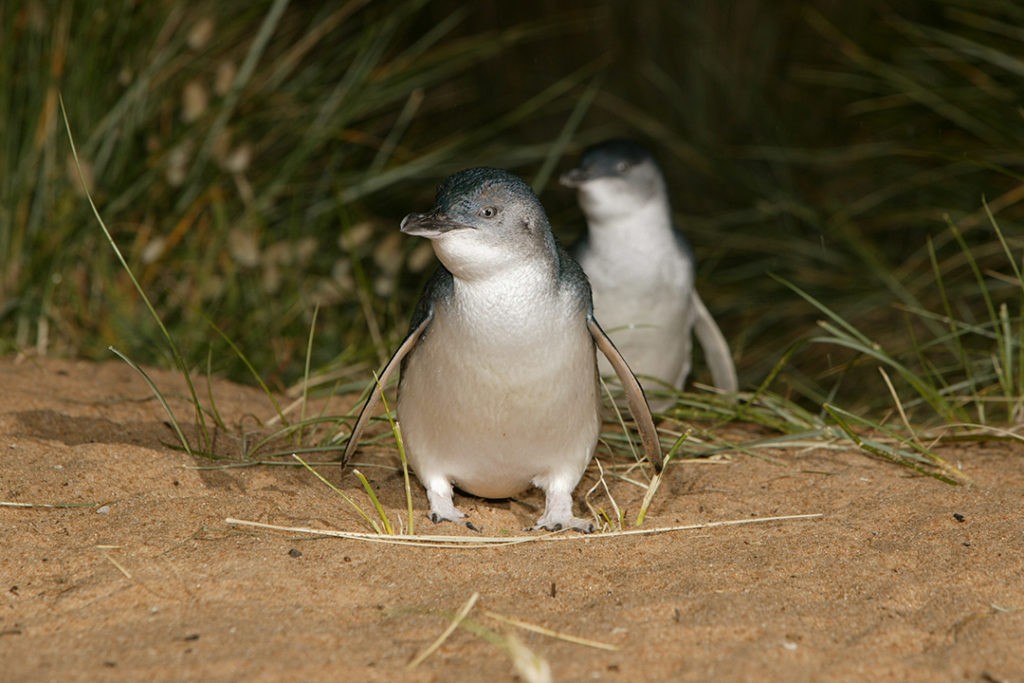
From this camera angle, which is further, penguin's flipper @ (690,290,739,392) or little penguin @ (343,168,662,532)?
penguin's flipper @ (690,290,739,392)

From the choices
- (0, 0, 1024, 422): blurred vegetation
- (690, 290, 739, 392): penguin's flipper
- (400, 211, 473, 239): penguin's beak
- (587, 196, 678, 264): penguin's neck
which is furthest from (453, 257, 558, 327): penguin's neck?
(690, 290, 739, 392): penguin's flipper

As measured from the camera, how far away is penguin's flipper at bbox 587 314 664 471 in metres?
3.57

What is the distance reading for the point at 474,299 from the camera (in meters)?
3.28

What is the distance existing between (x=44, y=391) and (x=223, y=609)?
71.3 inches

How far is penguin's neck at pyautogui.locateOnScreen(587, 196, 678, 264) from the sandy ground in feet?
4.94

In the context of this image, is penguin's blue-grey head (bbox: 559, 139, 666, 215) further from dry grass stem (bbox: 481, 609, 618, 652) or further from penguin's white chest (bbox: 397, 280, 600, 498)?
dry grass stem (bbox: 481, 609, 618, 652)

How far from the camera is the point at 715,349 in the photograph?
18.8ft

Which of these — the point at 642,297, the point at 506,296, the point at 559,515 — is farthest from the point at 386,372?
the point at 642,297

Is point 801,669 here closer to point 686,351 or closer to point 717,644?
point 717,644

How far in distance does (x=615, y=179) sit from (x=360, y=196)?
1.44 meters

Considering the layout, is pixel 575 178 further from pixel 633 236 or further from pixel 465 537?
pixel 465 537

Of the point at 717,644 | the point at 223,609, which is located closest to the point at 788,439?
the point at 717,644

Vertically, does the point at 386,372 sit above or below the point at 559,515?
above

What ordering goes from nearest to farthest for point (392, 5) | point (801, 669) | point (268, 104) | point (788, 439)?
point (801, 669)
point (788, 439)
point (268, 104)
point (392, 5)
